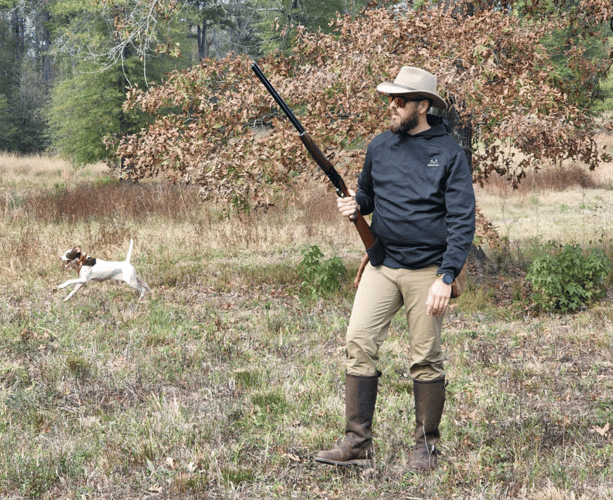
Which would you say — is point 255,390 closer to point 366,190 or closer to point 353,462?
point 353,462

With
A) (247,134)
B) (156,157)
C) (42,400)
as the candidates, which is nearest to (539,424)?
(42,400)

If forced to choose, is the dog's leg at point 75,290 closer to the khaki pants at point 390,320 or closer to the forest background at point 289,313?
the forest background at point 289,313

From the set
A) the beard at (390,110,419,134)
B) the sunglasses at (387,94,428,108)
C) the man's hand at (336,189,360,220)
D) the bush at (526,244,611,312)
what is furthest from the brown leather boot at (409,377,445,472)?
the bush at (526,244,611,312)

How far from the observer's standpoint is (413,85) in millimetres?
3543

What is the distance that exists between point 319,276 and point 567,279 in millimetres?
3039

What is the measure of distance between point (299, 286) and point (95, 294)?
2682 mm

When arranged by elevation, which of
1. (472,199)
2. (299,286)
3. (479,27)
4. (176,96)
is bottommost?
(299,286)

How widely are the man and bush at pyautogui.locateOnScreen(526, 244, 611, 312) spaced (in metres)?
4.16

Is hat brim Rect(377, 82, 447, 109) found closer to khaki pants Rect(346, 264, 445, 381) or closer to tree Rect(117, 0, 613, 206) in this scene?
khaki pants Rect(346, 264, 445, 381)

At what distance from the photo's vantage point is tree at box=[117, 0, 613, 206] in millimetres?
6746

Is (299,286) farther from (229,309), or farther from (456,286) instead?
(456,286)

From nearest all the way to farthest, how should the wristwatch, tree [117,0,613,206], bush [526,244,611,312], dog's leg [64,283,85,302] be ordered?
1. the wristwatch
2. tree [117,0,613,206]
3. bush [526,244,611,312]
4. dog's leg [64,283,85,302]

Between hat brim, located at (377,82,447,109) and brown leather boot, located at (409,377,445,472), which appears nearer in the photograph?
hat brim, located at (377,82,447,109)

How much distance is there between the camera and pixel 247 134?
25.4 feet
